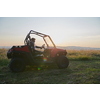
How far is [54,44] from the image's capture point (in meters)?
6.49

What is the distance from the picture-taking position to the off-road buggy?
5.46 metres

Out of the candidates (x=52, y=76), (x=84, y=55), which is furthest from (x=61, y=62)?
(x=84, y=55)

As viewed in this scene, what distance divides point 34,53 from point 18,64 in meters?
1.09

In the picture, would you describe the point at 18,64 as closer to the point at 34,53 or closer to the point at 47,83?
the point at 34,53

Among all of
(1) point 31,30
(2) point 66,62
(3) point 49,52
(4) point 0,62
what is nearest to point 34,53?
(3) point 49,52

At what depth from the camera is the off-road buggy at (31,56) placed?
17.9 ft

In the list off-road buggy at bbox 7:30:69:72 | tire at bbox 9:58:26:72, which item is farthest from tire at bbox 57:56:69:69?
tire at bbox 9:58:26:72

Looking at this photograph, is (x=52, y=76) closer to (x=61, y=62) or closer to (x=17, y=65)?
(x=61, y=62)

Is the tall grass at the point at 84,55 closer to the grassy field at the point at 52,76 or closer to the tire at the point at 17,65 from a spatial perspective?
the grassy field at the point at 52,76

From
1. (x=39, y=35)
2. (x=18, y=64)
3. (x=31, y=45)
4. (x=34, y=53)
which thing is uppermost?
(x=39, y=35)

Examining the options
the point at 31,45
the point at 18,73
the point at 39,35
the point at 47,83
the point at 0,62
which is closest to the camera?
the point at 47,83

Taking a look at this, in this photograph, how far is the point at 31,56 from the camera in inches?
226

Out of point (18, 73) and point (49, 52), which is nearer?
point (18, 73)

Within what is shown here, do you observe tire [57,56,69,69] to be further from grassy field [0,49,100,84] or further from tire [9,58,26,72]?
tire [9,58,26,72]
